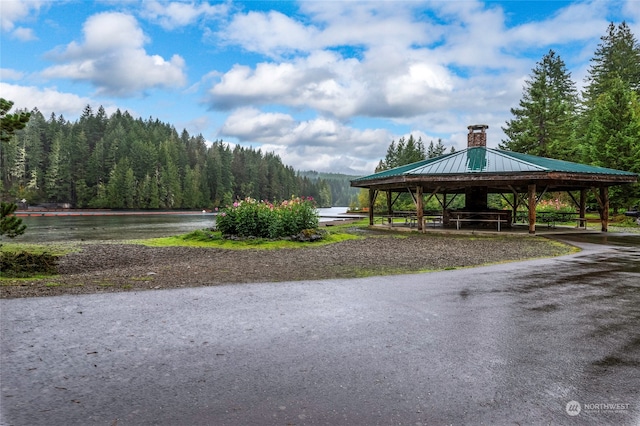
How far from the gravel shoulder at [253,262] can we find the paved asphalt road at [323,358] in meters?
1.39

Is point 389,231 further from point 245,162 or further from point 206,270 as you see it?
point 245,162

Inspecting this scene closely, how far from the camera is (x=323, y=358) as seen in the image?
4125mm

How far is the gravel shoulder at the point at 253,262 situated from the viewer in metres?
8.09

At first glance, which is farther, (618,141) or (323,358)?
(618,141)

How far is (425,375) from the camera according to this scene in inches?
145

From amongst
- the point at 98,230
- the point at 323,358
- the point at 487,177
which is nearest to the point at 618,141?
the point at 487,177

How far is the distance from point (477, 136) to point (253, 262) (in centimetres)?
1920

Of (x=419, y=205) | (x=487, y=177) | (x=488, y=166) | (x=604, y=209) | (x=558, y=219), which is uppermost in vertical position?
(x=488, y=166)

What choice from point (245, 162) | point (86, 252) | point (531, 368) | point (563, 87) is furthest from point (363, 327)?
point (245, 162)

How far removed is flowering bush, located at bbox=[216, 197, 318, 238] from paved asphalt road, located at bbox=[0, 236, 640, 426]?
10177 millimetres

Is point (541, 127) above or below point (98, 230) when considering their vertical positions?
above

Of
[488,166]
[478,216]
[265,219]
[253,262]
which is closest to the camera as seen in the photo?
[253,262]

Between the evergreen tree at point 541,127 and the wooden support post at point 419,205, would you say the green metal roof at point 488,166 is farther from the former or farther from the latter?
the evergreen tree at point 541,127

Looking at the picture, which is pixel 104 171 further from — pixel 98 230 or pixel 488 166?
pixel 488 166
